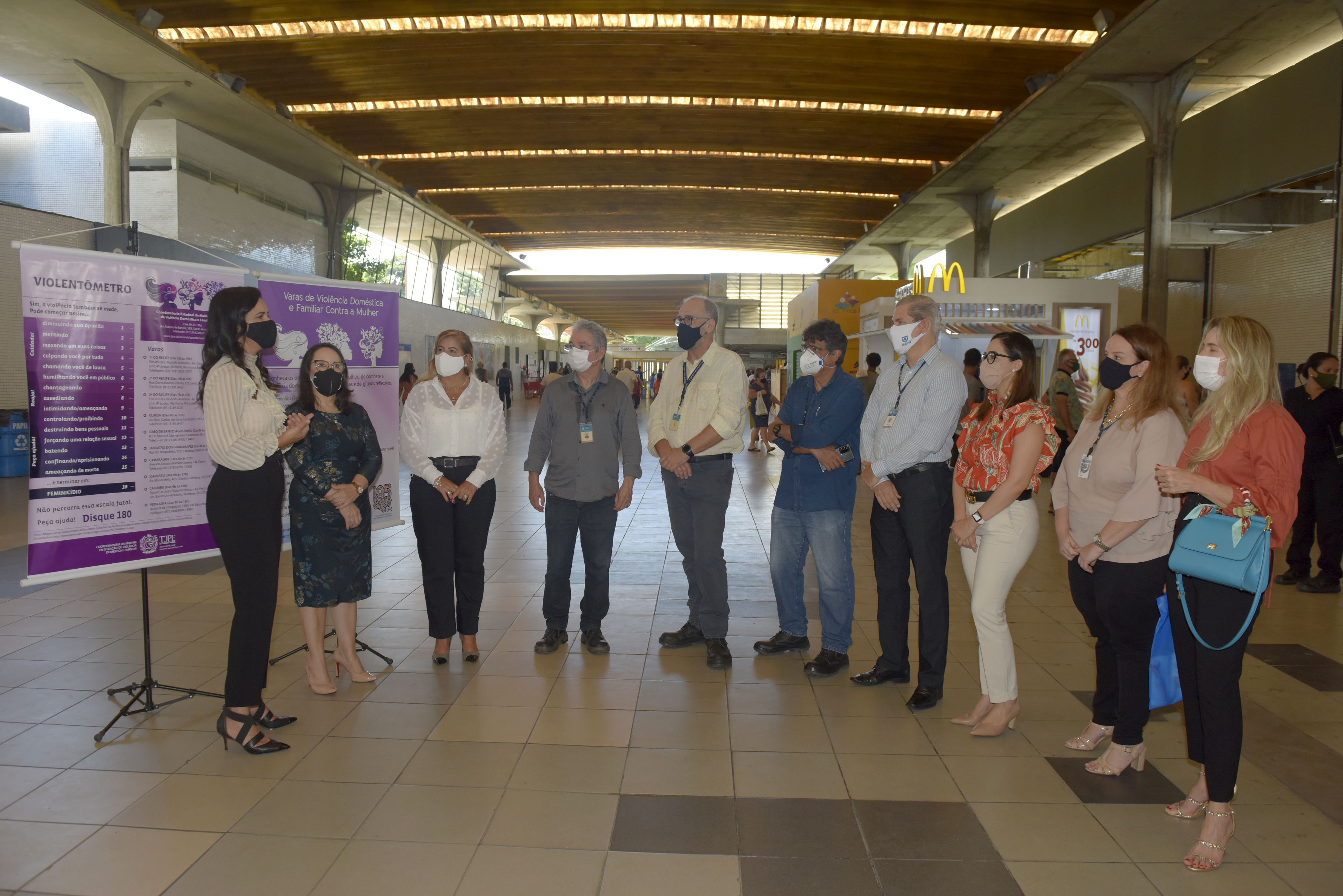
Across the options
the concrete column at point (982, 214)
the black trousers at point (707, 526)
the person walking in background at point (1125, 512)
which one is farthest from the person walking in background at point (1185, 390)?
the concrete column at point (982, 214)

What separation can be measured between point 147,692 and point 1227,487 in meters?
4.11

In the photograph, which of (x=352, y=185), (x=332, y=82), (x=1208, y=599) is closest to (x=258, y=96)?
(x=332, y=82)

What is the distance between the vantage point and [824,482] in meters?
3.95

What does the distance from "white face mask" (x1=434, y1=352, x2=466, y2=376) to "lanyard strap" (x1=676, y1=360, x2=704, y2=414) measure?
1079 mm

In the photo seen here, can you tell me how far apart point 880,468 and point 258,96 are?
49.4 ft

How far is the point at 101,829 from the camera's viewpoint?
2.55 m

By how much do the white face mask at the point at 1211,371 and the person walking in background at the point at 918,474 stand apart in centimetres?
Result: 103

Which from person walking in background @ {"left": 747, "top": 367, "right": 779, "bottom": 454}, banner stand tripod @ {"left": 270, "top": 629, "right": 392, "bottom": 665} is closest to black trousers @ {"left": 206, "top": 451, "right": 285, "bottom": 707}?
banner stand tripod @ {"left": 270, "top": 629, "right": 392, "bottom": 665}

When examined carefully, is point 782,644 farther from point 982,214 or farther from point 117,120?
point 982,214

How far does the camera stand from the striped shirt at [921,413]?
3459 mm

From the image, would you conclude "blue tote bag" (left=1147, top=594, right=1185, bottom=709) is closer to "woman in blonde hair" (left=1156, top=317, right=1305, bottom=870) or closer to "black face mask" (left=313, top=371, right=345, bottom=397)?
"woman in blonde hair" (left=1156, top=317, right=1305, bottom=870)

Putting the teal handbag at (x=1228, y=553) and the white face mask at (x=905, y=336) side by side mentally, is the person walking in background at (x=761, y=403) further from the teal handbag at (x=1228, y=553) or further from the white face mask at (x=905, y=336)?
the teal handbag at (x=1228, y=553)

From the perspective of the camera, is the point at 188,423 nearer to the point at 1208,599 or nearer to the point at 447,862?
the point at 447,862

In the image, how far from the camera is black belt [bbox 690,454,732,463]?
4062 mm
